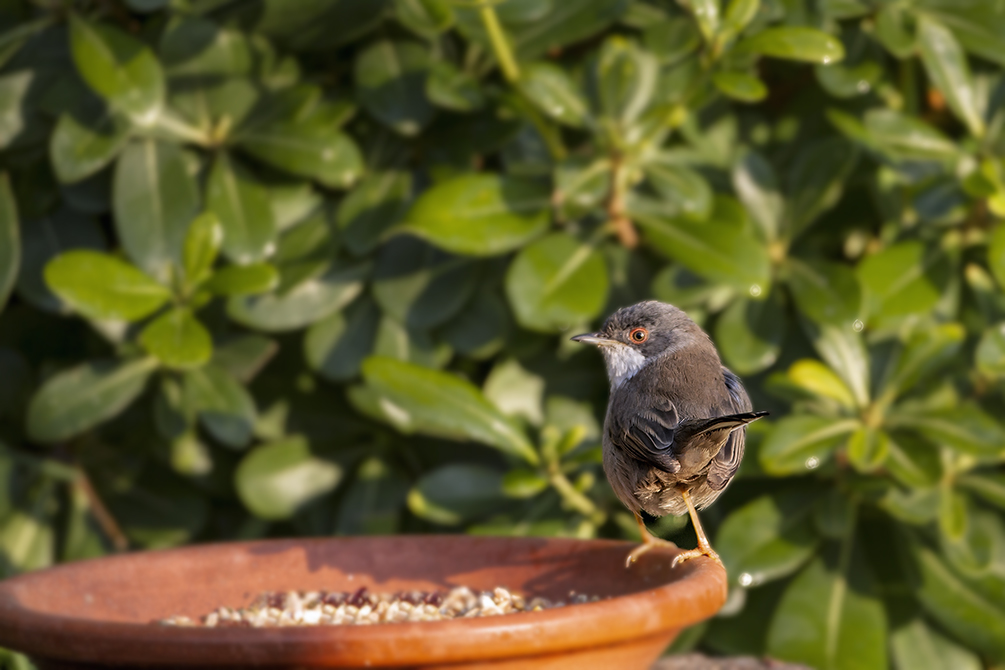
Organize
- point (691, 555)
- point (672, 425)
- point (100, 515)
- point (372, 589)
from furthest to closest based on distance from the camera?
point (100, 515), point (372, 589), point (691, 555), point (672, 425)

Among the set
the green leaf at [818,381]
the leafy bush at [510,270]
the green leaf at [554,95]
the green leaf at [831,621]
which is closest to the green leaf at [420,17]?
the leafy bush at [510,270]

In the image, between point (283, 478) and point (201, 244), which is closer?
point (201, 244)

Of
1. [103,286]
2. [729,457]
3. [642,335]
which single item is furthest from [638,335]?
[103,286]

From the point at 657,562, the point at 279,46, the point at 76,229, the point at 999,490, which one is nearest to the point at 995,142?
the point at 999,490

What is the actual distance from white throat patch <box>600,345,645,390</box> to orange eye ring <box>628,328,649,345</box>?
0.03 metres

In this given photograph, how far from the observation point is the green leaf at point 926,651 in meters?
3.75

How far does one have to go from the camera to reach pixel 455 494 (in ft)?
11.9

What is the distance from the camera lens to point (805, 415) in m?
3.45

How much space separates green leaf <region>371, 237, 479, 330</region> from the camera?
3.73 metres

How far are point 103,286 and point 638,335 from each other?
1.81 m

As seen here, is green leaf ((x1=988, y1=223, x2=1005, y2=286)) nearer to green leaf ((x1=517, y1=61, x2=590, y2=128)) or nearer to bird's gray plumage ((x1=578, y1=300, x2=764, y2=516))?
bird's gray plumage ((x1=578, y1=300, x2=764, y2=516))

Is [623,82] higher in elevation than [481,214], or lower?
higher

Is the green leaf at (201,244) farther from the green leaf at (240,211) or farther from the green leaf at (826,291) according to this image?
the green leaf at (826,291)

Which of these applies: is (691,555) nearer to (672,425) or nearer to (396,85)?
(672,425)
